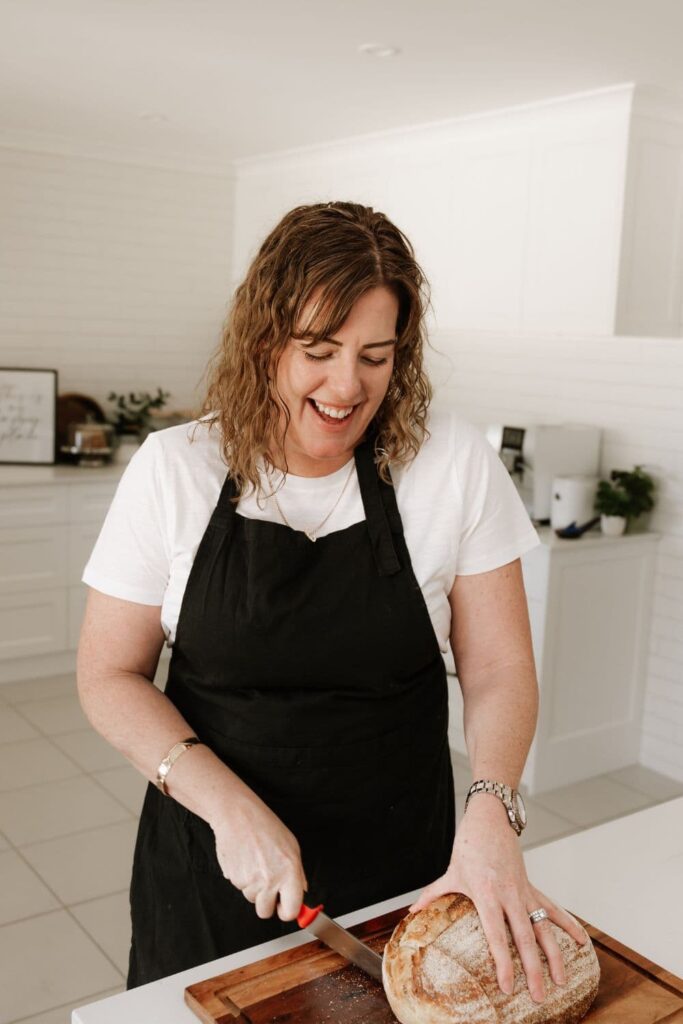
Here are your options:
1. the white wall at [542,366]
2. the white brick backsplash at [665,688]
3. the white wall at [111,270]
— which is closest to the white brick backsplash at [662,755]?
the white wall at [542,366]

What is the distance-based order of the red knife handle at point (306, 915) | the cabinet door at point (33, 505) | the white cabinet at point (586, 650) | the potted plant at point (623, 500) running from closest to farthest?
the red knife handle at point (306, 915), the white cabinet at point (586, 650), the potted plant at point (623, 500), the cabinet door at point (33, 505)

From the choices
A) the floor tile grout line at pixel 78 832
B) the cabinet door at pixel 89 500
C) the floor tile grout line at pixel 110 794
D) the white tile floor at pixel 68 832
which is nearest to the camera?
the white tile floor at pixel 68 832

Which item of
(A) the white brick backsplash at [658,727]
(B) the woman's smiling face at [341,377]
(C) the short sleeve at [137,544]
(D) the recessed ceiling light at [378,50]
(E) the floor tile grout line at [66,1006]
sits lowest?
(E) the floor tile grout line at [66,1006]

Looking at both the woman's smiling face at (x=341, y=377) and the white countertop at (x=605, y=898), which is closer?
the white countertop at (x=605, y=898)

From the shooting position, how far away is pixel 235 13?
2916 mm

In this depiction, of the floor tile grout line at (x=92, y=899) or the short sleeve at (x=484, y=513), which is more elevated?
the short sleeve at (x=484, y=513)

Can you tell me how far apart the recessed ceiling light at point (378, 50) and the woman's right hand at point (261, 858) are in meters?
2.64

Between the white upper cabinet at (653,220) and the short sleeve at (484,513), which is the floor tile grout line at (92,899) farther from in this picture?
the white upper cabinet at (653,220)

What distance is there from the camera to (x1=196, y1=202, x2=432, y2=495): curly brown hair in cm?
132

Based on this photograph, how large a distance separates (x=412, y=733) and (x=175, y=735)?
339 millimetres

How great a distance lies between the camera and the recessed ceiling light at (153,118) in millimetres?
4469

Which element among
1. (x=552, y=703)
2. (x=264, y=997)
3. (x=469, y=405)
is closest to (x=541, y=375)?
(x=469, y=405)

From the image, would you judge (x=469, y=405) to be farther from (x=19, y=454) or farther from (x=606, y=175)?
(x=19, y=454)

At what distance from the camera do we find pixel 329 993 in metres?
1.10
